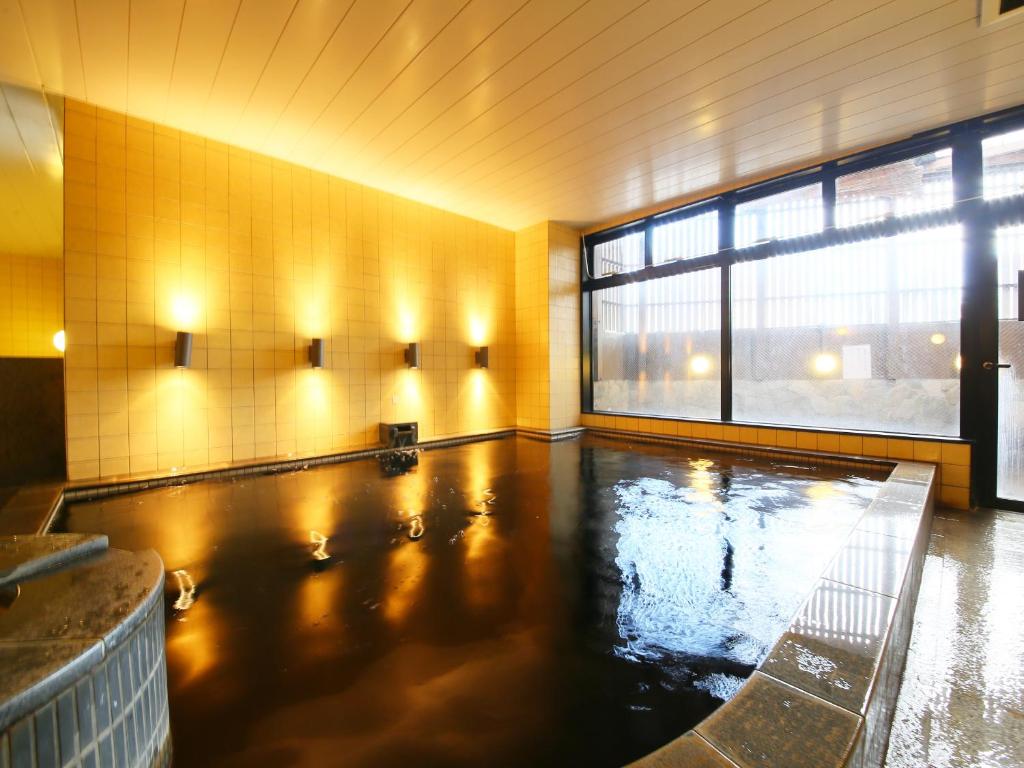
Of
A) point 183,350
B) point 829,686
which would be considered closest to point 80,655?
point 829,686

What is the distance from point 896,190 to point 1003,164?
64 cm

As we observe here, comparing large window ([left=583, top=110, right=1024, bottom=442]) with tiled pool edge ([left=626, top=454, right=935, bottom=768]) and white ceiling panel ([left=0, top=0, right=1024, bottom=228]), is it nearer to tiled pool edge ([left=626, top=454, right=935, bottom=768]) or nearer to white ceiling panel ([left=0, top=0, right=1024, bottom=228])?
white ceiling panel ([left=0, top=0, right=1024, bottom=228])

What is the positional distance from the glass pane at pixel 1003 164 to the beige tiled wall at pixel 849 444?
200 cm

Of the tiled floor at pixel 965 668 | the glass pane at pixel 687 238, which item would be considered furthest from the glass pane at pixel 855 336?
the tiled floor at pixel 965 668

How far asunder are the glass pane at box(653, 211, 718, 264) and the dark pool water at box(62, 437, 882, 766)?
3.06 metres

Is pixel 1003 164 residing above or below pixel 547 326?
above

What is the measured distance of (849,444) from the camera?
13.7ft

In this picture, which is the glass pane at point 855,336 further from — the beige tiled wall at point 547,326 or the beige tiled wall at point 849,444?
the beige tiled wall at point 547,326

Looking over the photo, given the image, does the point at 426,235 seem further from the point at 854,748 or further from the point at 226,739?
the point at 854,748

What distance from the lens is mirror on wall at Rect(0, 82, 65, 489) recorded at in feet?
11.7

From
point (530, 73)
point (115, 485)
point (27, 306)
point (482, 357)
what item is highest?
point (530, 73)

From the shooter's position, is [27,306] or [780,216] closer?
[780,216]

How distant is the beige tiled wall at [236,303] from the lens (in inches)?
140

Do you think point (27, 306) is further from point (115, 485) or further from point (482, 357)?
point (482, 357)
